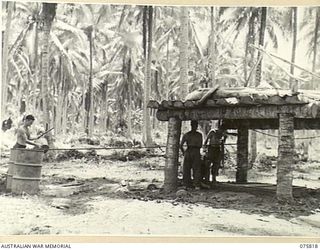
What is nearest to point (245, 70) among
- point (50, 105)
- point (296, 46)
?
point (296, 46)

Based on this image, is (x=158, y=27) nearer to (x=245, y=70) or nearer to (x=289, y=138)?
(x=245, y=70)

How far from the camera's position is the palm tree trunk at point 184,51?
2990 millimetres

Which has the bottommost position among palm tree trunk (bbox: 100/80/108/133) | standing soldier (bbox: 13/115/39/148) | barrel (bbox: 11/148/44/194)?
barrel (bbox: 11/148/44/194)

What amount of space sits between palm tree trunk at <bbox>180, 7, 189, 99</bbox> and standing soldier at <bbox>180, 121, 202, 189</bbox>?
10.8 inches

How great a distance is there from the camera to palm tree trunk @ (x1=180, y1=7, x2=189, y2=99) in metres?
2.99

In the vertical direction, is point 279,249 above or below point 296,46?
below

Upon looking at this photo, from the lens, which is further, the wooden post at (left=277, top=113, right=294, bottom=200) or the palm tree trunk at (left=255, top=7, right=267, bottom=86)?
the wooden post at (left=277, top=113, right=294, bottom=200)

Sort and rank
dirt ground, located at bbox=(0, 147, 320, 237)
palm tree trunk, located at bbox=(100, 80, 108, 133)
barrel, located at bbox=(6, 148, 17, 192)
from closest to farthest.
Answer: dirt ground, located at bbox=(0, 147, 320, 237) → barrel, located at bbox=(6, 148, 17, 192) → palm tree trunk, located at bbox=(100, 80, 108, 133)

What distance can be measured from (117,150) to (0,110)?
677 millimetres

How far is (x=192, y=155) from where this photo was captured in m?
3.53

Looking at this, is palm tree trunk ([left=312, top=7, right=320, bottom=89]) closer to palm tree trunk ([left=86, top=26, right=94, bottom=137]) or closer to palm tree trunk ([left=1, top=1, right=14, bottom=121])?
palm tree trunk ([left=86, top=26, right=94, bottom=137])

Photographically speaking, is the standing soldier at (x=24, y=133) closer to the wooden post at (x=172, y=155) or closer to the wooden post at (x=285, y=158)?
the wooden post at (x=172, y=155)

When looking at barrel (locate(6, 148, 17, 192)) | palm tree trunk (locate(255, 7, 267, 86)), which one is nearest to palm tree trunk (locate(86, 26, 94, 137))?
barrel (locate(6, 148, 17, 192))

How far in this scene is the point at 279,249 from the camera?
9.31ft
